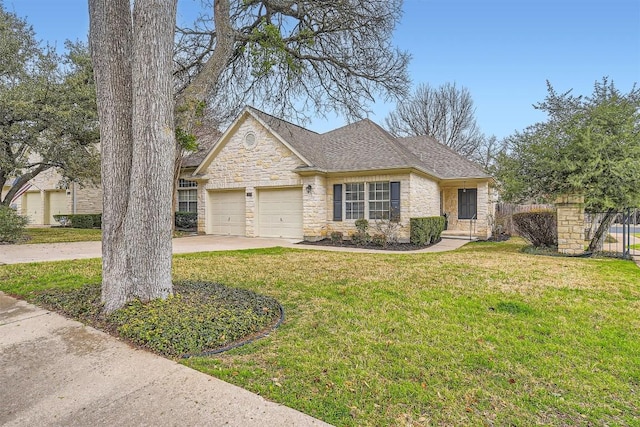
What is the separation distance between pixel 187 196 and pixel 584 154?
16960 millimetres

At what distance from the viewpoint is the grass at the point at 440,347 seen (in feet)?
7.85

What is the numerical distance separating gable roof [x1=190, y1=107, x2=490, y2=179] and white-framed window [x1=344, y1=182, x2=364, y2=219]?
769 mm

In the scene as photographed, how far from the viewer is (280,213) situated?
567 inches

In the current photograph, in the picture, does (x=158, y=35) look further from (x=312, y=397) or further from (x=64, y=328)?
(x=312, y=397)

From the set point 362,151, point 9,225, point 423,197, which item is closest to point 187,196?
point 9,225

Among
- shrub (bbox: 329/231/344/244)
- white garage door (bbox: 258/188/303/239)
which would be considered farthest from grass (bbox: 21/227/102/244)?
shrub (bbox: 329/231/344/244)

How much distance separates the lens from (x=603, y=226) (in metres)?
9.95

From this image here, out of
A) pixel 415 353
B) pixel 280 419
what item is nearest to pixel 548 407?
pixel 415 353

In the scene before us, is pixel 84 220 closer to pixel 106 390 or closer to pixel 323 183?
pixel 323 183

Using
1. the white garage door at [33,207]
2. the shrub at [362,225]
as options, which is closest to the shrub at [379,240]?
the shrub at [362,225]

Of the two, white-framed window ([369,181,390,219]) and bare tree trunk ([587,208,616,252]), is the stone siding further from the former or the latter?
bare tree trunk ([587,208,616,252])

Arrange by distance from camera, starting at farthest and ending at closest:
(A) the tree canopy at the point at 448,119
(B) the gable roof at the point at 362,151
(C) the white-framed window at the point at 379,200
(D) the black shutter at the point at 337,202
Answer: (A) the tree canopy at the point at 448,119 < (D) the black shutter at the point at 337,202 < (B) the gable roof at the point at 362,151 < (C) the white-framed window at the point at 379,200

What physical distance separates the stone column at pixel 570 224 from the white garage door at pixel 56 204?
26259 millimetres

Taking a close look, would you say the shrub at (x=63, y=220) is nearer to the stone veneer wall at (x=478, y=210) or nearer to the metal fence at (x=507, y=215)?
the stone veneer wall at (x=478, y=210)
